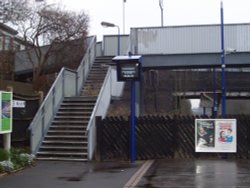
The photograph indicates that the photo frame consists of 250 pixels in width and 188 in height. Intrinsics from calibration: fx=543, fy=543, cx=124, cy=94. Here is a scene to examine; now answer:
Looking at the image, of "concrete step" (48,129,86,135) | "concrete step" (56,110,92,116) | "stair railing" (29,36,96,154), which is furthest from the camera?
"concrete step" (56,110,92,116)

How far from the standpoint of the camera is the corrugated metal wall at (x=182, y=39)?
27000 mm

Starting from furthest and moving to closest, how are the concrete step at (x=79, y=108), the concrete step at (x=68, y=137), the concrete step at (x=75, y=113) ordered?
1. the concrete step at (x=79, y=108)
2. the concrete step at (x=75, y=113)
3. the concrete step at (x=68, y=137)

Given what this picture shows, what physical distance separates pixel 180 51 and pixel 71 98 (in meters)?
7.12

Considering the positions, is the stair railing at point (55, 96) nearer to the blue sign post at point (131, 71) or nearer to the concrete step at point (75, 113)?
the concrete step at point (75, 113)

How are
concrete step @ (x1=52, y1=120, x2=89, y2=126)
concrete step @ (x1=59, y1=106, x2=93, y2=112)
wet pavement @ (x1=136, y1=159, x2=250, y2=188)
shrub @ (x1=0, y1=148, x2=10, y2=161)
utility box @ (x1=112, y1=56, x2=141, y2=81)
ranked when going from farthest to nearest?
1. concrete step @ (x1=59, y1=106, x2=93, y2=112)
2. concrete step @ (x1=52, y1=120, x2=89, y2=126)
3. utility box @ (x1=112, y1=56, x2=141, y2=81)
4. shrub @ (x1=0, y1=148, x2=10, y2=161)
5. wet pavement @ (x1=136, y1=159, x2=250, y2=188)

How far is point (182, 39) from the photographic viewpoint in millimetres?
27656

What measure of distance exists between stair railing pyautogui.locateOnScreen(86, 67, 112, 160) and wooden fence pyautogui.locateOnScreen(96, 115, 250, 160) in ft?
1.01

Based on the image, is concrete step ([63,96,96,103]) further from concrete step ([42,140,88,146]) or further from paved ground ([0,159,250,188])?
paved ground ([0,159,250,188])

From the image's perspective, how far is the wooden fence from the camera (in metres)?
20.1

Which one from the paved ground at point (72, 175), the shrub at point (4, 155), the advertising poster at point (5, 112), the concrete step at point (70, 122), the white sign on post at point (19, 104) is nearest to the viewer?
the paved ground at point (72, 175)

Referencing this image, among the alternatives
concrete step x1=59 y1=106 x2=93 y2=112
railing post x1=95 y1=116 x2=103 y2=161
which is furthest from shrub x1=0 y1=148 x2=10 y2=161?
concrete step x1=59 y1=106 x2=93 y2=112

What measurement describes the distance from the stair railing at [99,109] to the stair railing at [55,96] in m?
1.81

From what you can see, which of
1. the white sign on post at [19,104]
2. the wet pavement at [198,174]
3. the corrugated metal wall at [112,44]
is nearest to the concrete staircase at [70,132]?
the white sign on post at [19,104]

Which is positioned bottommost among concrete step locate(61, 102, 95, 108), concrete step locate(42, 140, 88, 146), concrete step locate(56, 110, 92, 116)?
concrete step locate(42, 140, 88, 146)
